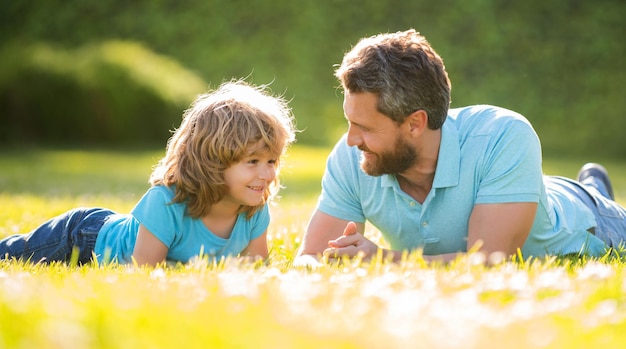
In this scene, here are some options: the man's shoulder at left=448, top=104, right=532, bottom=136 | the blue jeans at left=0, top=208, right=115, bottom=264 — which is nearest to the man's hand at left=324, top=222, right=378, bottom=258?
the man's shoulder at left=448, top=104, right=532, bottom=136

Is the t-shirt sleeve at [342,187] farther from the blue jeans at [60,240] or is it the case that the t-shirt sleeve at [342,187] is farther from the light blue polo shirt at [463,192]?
the blue jeans at [60,240]

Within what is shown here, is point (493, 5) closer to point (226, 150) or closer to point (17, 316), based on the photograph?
point (226, 150)

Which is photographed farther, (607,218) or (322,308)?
(607,218)

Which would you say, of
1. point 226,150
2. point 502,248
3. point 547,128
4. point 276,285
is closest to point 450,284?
point 276,285

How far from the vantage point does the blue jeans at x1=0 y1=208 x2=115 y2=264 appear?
4.86 meters

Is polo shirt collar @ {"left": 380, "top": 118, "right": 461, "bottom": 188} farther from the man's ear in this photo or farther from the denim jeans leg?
the denim jeans leg

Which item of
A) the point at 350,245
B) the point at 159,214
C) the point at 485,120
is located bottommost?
the point at 350,245

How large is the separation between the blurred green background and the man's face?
14.3 metres

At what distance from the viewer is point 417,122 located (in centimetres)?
423

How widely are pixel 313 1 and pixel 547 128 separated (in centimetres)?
772

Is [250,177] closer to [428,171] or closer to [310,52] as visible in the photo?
[428,171]

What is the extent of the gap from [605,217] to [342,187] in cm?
177

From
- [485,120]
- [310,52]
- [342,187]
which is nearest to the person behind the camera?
[485,120]

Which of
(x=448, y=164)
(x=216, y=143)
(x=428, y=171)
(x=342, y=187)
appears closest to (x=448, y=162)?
(x=448, y=164)
